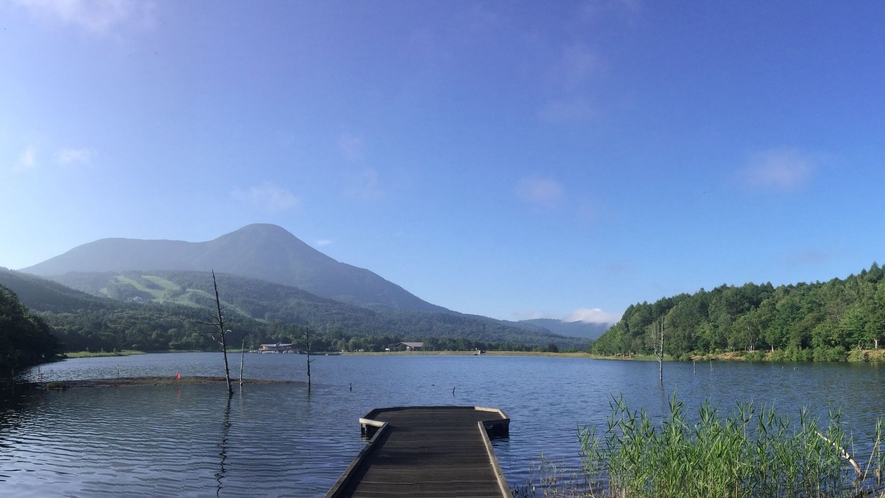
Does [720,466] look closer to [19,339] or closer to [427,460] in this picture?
[427,460]

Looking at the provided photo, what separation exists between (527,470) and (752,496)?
720 centimetres

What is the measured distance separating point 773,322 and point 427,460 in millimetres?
111710

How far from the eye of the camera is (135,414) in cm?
3300

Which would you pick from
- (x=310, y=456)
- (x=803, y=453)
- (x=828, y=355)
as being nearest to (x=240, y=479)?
(x=310, y=456)

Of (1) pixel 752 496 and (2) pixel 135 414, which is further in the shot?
(2) pixel 135 414

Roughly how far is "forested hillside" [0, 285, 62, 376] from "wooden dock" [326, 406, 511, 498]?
54.7 meters

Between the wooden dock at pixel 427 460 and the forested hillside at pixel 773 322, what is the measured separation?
80338 mm

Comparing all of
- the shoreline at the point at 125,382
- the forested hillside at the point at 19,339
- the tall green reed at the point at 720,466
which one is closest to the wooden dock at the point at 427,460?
the tall green reed at the point at 720,466

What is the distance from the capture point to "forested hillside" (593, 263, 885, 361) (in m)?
87.2

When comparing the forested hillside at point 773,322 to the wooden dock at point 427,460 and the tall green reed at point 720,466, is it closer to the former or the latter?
the wooden dock at point 427,460

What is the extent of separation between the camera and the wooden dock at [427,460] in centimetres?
1377

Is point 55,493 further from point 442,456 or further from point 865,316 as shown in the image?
point 865,316

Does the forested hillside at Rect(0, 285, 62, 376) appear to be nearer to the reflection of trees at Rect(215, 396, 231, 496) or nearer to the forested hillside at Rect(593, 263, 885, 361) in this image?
the reflection of trees at Rect(215, 396, 231, 496)

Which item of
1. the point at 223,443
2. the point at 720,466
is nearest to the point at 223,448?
the point at 223,443
